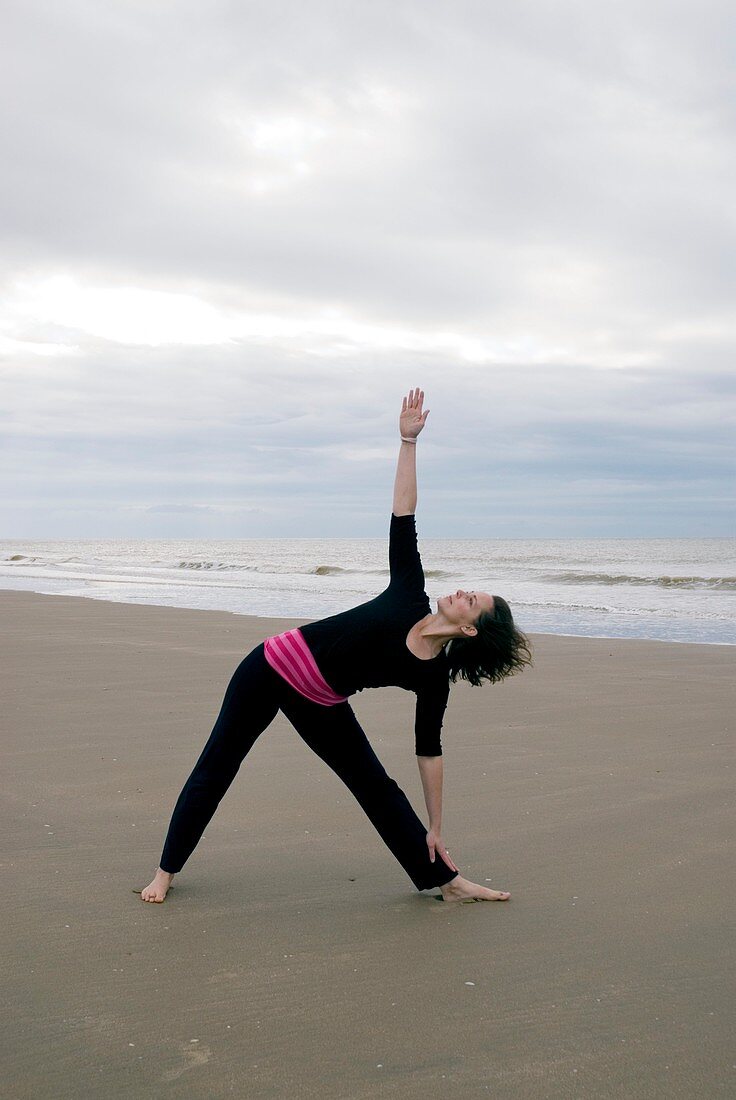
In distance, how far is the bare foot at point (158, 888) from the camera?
3.79m

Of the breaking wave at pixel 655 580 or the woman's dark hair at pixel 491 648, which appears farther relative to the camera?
the breaking wave at pixel 655 580


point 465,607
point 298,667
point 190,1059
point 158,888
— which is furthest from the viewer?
point 158,888

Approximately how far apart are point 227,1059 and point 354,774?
1.40m

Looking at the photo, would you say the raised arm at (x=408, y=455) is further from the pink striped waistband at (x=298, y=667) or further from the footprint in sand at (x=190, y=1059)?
the footprint in sand at (x=190, y=1059)

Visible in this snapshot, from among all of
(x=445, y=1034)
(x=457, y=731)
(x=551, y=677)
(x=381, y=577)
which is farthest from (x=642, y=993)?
(x=381, y=577)

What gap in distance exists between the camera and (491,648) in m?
3.63

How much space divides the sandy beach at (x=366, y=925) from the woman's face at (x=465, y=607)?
113cm

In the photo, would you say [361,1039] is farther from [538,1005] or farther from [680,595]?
[680,595]

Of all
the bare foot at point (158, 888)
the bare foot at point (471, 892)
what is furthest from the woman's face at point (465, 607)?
the bare foot at point (158, 888)

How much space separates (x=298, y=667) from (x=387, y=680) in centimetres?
34

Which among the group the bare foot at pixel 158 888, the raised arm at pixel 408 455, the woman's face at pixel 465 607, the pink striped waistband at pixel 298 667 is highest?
the raised arm at pixel 408 455

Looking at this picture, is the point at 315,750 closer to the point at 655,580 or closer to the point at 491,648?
the point at 491,648

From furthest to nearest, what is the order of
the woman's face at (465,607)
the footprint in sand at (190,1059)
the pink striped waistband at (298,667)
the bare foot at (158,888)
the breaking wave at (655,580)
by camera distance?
the breaking wave at (655,580) < the bare foot at (158,888) < the pink striped waistband at (298,667) < the woman's face at (465,607) < the footprint in sand at (190,1059)

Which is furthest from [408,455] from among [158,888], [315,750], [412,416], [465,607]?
[158,888]
